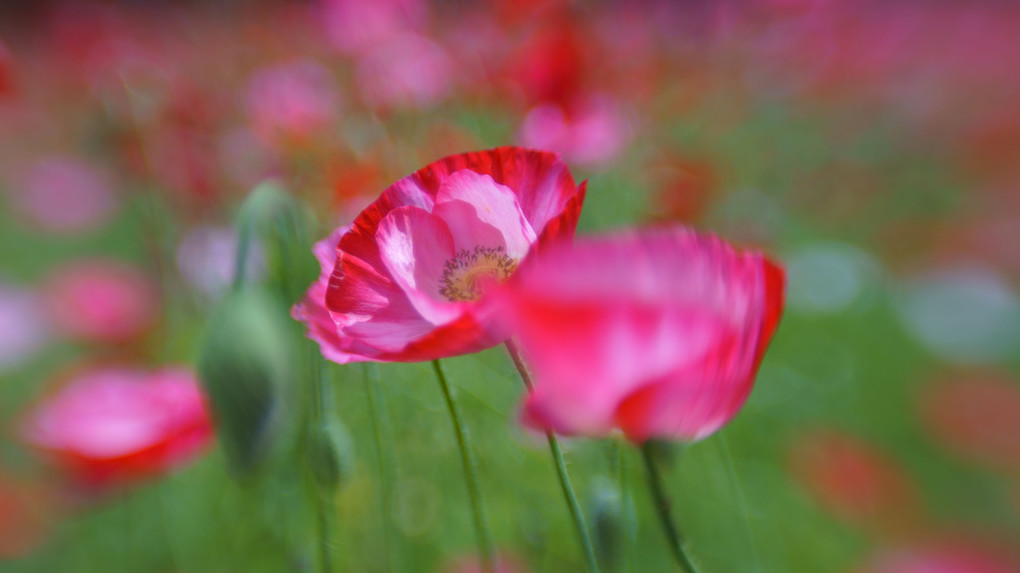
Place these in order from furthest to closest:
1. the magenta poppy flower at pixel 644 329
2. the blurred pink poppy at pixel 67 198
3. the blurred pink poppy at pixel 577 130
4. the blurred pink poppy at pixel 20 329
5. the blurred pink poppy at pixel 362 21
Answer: the blurred pink poppy at pixel 67 198 < the blurred pink poppy at pixel 20 329 < the blurred pink poppy at pixel 362 21 < the blurred pink poppy at pixel 577 130 < the magenta poppy flower at pixel 644 329

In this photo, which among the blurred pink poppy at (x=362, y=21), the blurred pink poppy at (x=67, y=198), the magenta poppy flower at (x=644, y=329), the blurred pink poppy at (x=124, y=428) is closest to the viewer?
the magenta poppy flower at (x=644, y=329)

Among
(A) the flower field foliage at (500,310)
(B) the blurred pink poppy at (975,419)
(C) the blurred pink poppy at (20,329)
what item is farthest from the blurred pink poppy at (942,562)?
(C) the blurred pink poppy at (20,329)

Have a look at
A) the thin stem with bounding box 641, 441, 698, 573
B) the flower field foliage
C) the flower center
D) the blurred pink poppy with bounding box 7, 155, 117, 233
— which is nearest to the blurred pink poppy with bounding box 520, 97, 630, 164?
the flower field foliage

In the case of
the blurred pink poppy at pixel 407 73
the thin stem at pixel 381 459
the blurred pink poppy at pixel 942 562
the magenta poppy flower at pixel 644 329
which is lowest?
the blurred pink poppy at pixel 942 562

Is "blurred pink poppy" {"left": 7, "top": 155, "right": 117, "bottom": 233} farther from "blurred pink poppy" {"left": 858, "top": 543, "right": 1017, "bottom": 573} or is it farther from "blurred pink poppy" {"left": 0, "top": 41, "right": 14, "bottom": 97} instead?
"blurred pink poppy" {"left": 858, "top": 543, "right": 1017, "bottom": 573}

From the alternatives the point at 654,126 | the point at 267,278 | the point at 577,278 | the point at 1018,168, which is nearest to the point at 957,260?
the point at 1018,168

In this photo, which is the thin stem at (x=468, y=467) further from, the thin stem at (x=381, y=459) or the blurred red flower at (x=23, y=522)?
the blurred red flower at (x=23, y=522)

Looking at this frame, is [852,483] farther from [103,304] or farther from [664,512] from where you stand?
[103,304]

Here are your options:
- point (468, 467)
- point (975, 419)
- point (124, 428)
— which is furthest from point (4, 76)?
point (975, 419)
